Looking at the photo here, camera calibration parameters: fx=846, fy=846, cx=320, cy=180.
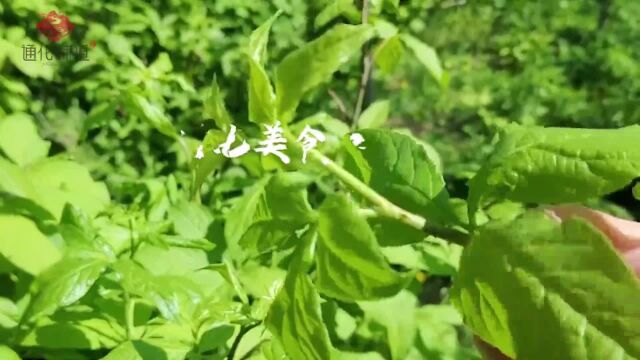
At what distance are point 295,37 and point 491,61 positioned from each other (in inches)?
82.5

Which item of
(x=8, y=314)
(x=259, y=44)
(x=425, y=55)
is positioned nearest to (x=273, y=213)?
(x=259, y=44)

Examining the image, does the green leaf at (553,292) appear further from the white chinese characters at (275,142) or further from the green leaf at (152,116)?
the green leaf at (152,116)

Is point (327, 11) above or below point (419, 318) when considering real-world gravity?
above

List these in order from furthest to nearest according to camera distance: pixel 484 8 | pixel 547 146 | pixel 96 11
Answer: pixel 484 8
pixel 96 11
pixel 547 146

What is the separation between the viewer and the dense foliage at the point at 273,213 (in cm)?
41

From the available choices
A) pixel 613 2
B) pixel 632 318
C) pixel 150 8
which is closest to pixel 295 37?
pixel 150 8

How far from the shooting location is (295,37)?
2.46 meters

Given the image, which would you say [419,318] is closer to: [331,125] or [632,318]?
[331,125]

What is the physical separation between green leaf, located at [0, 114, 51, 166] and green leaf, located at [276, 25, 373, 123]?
850mm

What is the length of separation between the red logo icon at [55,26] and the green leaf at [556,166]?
73.0 inches

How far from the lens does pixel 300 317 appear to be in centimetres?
47

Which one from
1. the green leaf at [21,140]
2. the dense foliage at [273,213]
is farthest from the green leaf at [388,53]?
the green leaf at [21,140]

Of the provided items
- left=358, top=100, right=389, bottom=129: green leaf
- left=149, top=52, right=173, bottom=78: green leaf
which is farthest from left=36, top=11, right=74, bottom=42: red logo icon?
left=358, top=100, right=389, bottom=129: green leaf

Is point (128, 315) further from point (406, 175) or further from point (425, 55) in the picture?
→ point (425, 55)
